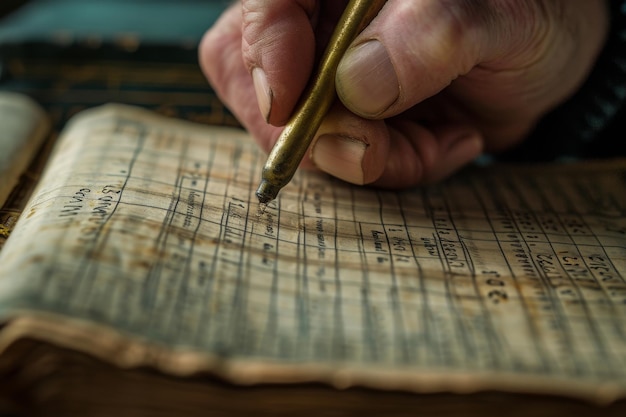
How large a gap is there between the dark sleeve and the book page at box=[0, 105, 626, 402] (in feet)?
0.62

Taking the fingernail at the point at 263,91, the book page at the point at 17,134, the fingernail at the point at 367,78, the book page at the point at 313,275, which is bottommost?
the book page at the point at 17,134

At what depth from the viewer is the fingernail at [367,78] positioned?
2.09 feet

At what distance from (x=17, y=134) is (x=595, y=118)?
0.83m

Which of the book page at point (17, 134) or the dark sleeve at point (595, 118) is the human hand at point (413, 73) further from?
the book page at point (17, 134)

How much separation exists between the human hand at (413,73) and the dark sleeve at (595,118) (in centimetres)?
2

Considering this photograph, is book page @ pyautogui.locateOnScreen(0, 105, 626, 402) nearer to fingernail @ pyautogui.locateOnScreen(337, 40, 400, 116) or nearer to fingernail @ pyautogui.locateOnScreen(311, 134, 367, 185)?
fingernail @ pyautogui.locateOnScreen(311, 134, 367, 185)

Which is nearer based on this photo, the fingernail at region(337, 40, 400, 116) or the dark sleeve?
the fingernail at region(337, 40, 400, 116)

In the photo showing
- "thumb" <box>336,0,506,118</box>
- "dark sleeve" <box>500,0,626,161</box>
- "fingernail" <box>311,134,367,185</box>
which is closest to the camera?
"thumb" <box>336,0,506,118</box>

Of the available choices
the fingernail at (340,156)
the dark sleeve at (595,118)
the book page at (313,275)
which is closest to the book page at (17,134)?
the book page at (313,275)

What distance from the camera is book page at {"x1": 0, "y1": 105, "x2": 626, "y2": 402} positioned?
483 mm

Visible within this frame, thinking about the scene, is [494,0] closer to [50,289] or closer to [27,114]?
[50,289]

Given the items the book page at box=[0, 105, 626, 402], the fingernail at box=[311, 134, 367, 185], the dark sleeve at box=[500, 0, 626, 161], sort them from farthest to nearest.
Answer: the dark sleeve at box=[500, 0, 626, 161] < the fingernail at box=[311, 134, 367, 185] < the book page at box=[0, 105, 626, 402]

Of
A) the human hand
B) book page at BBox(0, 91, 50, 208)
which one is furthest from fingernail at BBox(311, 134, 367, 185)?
book page at BBox(0, 91, 50, 208)

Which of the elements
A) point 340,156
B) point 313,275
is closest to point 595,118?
point 340,156
